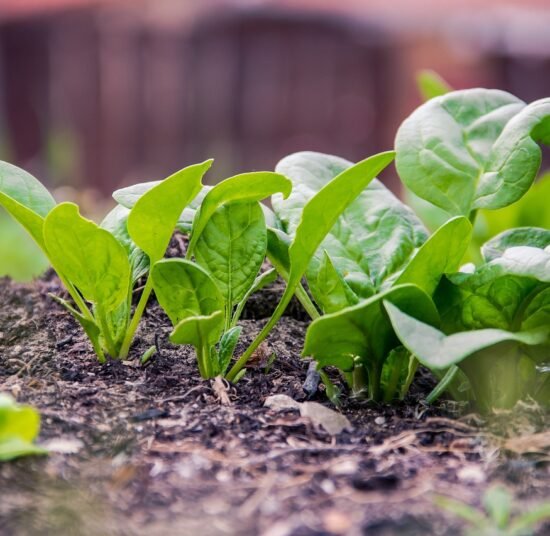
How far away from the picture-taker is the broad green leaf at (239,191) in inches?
51.5

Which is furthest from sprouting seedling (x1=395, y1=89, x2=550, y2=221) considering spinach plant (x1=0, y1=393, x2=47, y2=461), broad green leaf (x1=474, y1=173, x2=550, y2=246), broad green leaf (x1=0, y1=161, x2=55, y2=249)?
spinach plant (x1=0, y1=393, x2=47, y2=461)

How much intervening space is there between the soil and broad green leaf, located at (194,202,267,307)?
175 mm

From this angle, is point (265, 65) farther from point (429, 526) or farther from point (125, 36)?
point (429, 526)

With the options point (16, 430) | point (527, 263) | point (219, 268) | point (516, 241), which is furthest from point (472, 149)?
point (16, 430)

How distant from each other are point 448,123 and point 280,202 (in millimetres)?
371

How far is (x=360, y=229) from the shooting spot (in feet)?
5.04

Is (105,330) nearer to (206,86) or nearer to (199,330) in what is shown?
(199,330)

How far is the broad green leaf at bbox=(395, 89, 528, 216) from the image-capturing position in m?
1.49

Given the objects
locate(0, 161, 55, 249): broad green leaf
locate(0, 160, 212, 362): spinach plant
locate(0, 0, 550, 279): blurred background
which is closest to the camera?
locate(0, 160, 212, 362): spinach plant

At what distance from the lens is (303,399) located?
1.38m

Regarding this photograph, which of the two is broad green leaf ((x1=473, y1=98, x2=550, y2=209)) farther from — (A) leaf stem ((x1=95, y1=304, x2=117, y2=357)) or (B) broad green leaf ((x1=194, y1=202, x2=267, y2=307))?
(A) leaf stem ((x1=95, y1=304, x2=117, y2=357))

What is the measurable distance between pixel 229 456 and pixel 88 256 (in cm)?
42

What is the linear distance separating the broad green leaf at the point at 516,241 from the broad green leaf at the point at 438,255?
0.14 meters

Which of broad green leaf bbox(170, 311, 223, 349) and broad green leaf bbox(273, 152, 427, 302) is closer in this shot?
broad green leaf bbox(170, 311, 223, 349)
